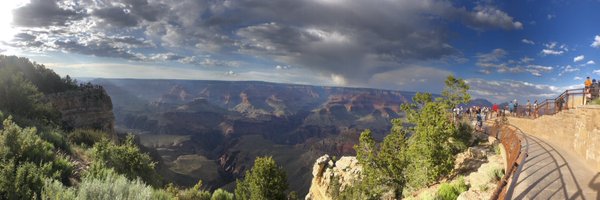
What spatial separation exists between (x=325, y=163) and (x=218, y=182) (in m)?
134

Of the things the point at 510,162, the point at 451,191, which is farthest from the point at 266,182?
the point at 510,162

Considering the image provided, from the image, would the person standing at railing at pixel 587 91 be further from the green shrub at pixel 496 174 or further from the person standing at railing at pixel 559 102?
the green shrub at pixel 496 174

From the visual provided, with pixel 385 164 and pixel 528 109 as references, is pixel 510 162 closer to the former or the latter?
pixel 385 164

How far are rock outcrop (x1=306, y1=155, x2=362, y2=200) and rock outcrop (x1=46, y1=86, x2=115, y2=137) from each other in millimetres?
43348

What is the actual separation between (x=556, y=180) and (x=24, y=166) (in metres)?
17.3

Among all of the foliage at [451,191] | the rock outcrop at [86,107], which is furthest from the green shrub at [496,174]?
the rock outcrop at [86,107]

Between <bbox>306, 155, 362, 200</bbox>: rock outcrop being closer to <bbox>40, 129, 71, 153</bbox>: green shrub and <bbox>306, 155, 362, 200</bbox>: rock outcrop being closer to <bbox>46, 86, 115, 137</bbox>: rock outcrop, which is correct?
<bbox>40, 129, 71, 153</bbox>: green shrub

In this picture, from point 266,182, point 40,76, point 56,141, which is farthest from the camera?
point 40,76

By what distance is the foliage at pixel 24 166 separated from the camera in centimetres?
1041

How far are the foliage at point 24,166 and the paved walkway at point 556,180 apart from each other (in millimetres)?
13867

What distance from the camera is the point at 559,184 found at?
10836 mm

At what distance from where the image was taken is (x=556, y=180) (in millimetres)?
11320

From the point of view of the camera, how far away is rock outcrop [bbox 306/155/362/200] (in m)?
33.3

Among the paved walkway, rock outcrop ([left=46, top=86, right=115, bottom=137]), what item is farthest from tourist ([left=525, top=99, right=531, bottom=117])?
rock outcrop ([left=46, top=86, right=115, bottom=137])
